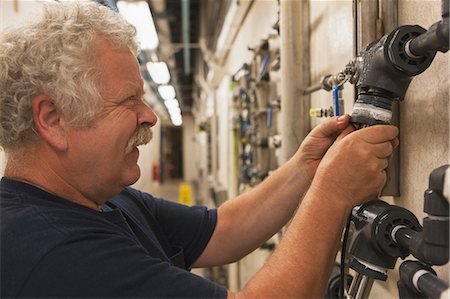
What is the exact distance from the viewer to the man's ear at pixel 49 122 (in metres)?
0.84

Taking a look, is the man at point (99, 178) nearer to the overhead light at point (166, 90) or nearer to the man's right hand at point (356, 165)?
the man's right hand at point (356, 165)

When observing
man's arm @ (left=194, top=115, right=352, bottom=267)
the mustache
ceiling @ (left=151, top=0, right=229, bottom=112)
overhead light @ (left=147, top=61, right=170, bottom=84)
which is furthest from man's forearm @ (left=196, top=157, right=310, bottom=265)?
overhead light @ (left=147, top=61, right=170, bottom=84)

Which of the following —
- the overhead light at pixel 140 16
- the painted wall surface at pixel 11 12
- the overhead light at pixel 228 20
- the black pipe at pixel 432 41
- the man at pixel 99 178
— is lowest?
the man at pixel 99 178

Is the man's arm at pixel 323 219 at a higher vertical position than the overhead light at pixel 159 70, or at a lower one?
lower

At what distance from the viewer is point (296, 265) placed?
2.35 ft

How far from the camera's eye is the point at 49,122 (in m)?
0.85

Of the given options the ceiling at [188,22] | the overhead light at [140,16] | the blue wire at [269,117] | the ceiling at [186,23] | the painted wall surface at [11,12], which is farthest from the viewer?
the ceiling at [188,22]

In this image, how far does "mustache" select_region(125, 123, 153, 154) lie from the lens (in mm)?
900

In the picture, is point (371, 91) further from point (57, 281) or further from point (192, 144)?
point (192, 144)

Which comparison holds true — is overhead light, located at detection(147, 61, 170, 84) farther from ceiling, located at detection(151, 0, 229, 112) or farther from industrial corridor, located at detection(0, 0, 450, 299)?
industrial corridor, located at detection(0, 0, 450, 299)

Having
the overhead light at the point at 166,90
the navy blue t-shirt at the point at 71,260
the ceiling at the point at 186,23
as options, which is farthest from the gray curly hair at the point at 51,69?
the overhead light at the point at 166,90

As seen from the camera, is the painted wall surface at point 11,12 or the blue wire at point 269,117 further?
the blue wire at point 269,117

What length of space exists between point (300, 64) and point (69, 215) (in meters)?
0.91

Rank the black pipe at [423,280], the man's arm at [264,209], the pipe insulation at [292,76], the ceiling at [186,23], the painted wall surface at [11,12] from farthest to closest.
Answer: the ceiling at [186,23]
the pipe insulation at [292,76]
the painted wall surface at [11,12]
the man's arm at [264,209]
the black pipe at [423,280]
